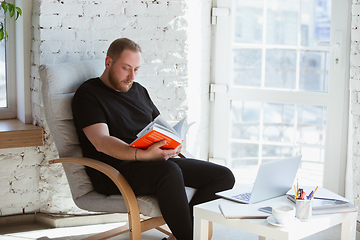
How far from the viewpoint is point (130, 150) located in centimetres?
199

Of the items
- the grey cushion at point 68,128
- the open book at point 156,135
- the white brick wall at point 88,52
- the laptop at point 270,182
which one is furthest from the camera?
the white brick wall at point 88,52

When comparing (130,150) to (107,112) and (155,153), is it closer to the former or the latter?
(155,153)

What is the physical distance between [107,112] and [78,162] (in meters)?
0.31

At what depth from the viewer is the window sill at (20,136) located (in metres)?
2.40

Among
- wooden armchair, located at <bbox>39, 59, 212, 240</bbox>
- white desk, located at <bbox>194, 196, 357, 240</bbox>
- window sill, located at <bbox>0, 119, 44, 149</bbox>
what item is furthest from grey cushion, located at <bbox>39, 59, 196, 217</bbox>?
white desk, located at <bbox>194, 196, 357, 240</bbox>

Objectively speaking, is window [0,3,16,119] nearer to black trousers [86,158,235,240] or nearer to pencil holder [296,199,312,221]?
black trousers [86,158,235,240]

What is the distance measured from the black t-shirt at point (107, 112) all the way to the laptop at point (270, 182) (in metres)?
0.74

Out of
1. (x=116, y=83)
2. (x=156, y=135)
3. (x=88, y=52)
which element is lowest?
(x=156, y=135)

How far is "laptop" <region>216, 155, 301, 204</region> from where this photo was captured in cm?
159

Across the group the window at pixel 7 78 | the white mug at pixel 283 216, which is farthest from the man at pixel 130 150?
the window at pixel 7 78

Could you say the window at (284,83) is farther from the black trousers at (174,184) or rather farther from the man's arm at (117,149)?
the man's arm at (117,149)

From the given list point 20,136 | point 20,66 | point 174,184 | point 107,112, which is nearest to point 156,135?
point 174,184

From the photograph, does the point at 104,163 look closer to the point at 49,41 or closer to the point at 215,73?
the point at 49,41

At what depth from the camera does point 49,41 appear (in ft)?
8.31
